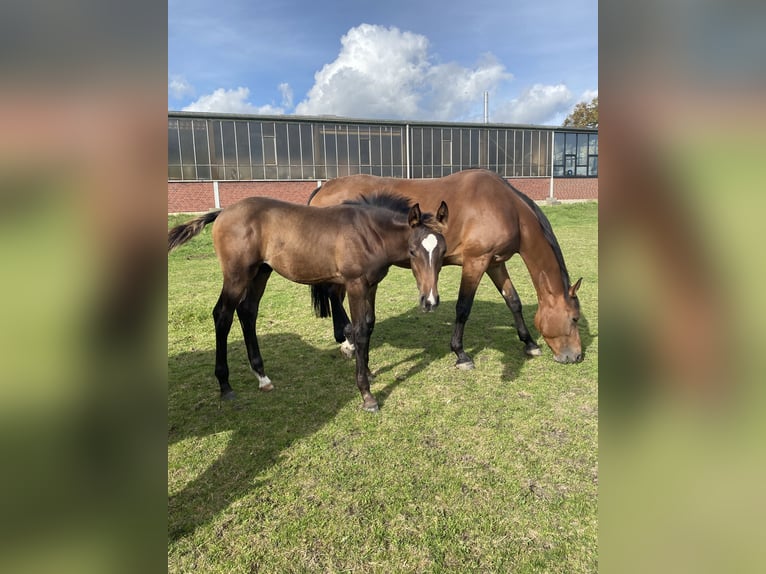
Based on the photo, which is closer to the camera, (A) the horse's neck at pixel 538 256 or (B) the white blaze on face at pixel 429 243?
(B) the white blaze on face at pixel 429 243

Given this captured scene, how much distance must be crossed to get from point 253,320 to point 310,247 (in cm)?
114

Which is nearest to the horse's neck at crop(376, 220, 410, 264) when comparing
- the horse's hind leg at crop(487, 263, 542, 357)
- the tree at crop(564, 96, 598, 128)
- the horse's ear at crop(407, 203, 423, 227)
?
the horse's ear at crop(407, 203, 423, 227)

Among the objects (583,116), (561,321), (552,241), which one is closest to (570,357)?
(561,321)

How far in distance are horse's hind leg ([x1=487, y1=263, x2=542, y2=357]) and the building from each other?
25958 mm

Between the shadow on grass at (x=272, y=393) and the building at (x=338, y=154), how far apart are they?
83.1ft

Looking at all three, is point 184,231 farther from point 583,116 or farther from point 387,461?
point 583,116

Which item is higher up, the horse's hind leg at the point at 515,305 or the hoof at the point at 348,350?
the horse's hind leg at the point at 515,305

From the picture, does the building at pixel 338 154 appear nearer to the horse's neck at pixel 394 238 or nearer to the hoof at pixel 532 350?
the hoof at pixel 532 350

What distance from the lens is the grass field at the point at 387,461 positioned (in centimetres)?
261

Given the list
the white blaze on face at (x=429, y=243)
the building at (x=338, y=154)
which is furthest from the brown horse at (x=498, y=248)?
the building at (x=338, y=154)

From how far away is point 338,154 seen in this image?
31609mm
